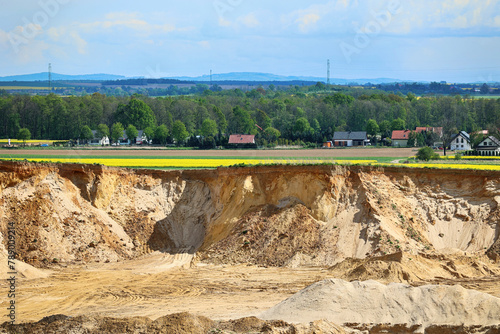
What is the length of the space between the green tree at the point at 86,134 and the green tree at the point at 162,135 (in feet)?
34.5

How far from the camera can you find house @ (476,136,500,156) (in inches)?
3196

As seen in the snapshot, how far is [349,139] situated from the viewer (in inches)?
4535

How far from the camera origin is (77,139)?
395 ft

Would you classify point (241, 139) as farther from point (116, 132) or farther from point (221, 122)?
point (116, 132)

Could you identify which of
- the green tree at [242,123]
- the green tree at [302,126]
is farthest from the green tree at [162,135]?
the green tree at [302,126]

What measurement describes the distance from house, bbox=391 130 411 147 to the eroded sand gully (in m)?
62.8

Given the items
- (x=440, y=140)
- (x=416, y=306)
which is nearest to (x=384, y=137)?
(x=440, y=140)

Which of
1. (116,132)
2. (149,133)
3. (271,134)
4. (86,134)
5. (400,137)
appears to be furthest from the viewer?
(271,134)

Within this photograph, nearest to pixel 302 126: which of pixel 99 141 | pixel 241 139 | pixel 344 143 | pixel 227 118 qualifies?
pixel 344 143

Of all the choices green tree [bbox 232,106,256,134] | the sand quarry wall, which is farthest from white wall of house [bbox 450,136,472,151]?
the sand quarry wall

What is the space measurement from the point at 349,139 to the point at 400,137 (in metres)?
7.79

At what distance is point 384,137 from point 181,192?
7183 cm

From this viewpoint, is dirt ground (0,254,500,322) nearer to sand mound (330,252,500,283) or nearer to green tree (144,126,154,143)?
sand mound (330,252,500,283)

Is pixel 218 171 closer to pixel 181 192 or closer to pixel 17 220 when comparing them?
pixel 181 192
